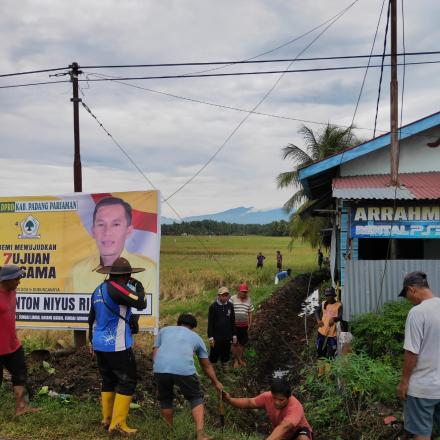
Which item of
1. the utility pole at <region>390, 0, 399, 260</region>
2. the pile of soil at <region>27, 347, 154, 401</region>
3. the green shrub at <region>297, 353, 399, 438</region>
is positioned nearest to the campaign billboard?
the pile of soil at <region>27, 347, 154, 401</region>

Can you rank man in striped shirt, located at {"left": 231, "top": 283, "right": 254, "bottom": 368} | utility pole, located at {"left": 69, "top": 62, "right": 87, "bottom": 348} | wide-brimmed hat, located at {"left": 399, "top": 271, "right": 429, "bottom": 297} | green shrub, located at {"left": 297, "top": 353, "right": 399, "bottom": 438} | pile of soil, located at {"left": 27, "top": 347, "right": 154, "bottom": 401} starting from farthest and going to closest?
utility pole, located at {"left": 69, "top": 62, "right": 87, "bottom": 348} → man in striped shirt, located at {"left": 231, "top": 283, "right": 254, "bottom": 368} → pile of soil, located at {"left": 27, "top": 347, "right": 154, "bottom": 401} → green shrub, located at {"left": 297, "top": 353, "right": 399, "bottom": 438} → wide-brimmed hat, located at {"left": 399, "top": 271, "right": 429, "bottom": 297}

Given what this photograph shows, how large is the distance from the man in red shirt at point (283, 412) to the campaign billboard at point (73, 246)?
113 inches

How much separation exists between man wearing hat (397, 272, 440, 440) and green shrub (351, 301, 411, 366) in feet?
7.50

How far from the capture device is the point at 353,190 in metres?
9.24

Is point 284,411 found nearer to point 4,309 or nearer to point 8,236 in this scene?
point 4,309

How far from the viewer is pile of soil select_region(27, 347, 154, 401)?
6.04 meters

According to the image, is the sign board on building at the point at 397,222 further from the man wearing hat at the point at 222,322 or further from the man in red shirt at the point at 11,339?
the man in red shirt at the point at 11,339

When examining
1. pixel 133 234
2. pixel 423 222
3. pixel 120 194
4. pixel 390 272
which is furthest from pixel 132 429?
pixel 423 222

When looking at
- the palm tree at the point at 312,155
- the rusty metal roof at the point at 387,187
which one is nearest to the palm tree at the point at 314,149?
the palm tree at the point at 312,155

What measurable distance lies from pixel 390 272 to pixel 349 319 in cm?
103

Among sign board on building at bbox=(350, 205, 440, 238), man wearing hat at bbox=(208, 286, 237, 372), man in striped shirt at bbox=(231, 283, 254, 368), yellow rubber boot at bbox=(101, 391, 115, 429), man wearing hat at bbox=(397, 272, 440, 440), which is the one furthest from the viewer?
sign board on building at bbox=(350, 205, 440, 238)

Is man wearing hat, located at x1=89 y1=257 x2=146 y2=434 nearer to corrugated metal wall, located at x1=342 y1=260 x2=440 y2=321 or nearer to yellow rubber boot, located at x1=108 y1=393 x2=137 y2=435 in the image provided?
yellow rubber boot, located at x1=108 y1=393 x2=137 y2=435

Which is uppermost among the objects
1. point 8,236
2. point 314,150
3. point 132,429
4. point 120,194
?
point 314,150

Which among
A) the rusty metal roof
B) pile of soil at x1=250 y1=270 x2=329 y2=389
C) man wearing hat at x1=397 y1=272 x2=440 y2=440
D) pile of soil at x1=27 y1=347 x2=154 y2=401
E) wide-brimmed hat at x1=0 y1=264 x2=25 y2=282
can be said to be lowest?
pile of soil at x1=250 y1=270 x2=329 y2=389
